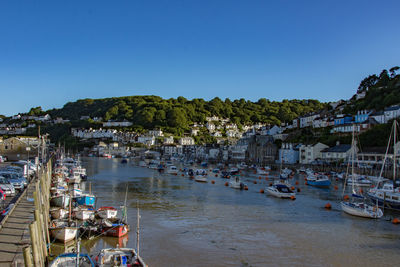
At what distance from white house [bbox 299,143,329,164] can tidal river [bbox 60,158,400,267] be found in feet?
145

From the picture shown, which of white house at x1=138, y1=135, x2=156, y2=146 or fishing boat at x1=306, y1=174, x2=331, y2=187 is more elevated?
white house at x1=138, y1=135, x2=156, y2=146

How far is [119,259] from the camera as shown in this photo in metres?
13.2

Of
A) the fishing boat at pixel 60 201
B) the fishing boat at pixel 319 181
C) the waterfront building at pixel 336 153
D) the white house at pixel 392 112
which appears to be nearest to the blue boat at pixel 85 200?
the fishing boat at pixel 60 201

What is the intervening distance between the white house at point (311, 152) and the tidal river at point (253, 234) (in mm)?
44337

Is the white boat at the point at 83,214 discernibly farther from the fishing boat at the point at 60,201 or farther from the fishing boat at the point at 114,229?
the fishing boat at the point at 60,201

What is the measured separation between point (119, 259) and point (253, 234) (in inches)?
392

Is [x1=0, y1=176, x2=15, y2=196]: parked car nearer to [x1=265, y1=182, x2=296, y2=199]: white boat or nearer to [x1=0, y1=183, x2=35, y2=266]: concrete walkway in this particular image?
[x1=0, y1=183, x2=35, y2=266]: concrete walkway

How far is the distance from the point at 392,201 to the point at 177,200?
1949 cm

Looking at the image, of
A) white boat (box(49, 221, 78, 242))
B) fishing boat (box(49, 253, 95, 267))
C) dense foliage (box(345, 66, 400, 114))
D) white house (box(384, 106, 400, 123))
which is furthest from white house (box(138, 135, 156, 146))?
fishing boat (box(49, 253, 95, 267))

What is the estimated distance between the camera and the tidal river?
1647 cm

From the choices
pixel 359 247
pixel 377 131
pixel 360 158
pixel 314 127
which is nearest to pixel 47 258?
pixel 359 247

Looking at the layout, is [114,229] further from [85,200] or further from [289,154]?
[289,154]

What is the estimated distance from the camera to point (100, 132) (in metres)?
180

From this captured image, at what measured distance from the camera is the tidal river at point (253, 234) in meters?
16.5
